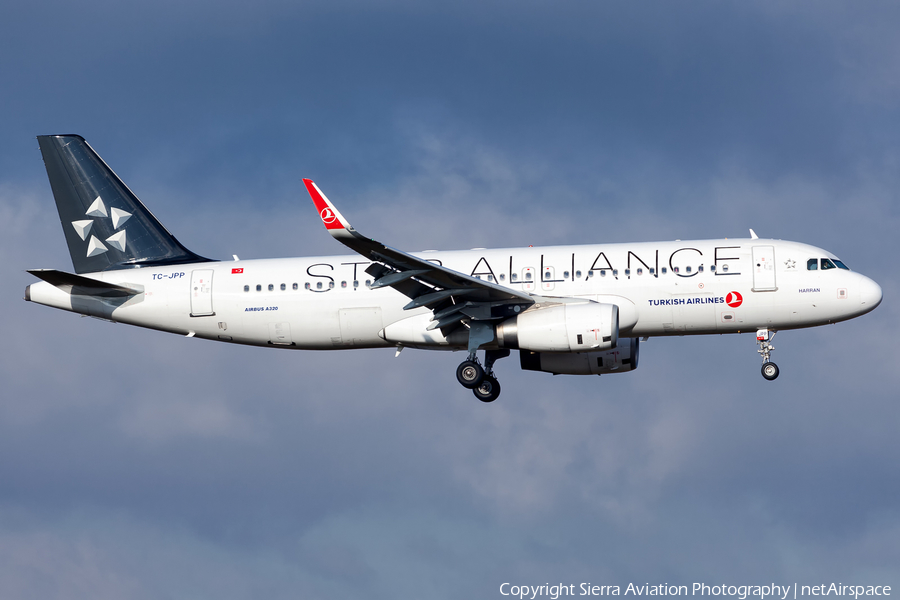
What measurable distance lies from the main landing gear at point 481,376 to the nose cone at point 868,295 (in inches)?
489

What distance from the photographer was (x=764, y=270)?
34.9 meters

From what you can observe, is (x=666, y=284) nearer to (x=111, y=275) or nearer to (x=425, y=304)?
(x=425, y=304)

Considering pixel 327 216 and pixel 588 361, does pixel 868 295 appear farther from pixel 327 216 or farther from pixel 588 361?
pixel 327 216

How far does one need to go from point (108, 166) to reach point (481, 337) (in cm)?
1701

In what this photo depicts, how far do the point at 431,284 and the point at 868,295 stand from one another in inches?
571

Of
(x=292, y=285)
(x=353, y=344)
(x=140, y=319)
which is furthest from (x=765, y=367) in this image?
(x=140, y=319)

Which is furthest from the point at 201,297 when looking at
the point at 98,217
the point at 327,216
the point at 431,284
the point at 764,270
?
the point at 764,270

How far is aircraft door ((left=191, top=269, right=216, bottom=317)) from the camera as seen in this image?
3809 cm

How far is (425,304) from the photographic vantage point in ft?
113

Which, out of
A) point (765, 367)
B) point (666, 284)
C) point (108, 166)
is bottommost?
point (765, 367)

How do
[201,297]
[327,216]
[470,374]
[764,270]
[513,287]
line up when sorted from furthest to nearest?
[201,297], [470,374], [513,287], [764,270], [327,216]

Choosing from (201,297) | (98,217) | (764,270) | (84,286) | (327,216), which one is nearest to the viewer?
(327,216)

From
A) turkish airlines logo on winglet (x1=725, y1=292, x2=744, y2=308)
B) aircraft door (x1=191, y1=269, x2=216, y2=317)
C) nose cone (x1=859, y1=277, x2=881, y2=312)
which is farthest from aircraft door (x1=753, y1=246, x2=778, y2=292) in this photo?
aircraft door (x1=191, y1=269, x2=216, y2=317)

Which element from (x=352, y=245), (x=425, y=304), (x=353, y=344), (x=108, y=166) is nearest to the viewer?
(x=352, y=245)
